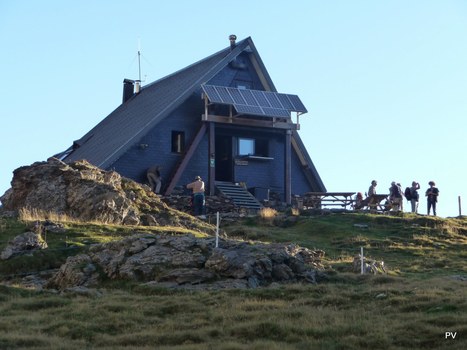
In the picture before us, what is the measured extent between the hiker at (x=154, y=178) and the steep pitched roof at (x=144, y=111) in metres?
1.49

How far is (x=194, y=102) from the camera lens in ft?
152

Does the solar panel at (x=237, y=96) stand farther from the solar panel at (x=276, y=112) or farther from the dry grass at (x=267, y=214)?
the dry grass at (x=267, y=214)

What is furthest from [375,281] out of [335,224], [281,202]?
[281,202]

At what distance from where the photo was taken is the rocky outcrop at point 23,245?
24641 millimetres

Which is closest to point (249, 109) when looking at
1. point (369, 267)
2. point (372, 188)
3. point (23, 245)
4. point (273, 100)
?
point (273, 100)

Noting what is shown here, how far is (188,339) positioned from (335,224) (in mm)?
21818

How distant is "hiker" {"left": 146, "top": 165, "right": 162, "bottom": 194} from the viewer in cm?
4312

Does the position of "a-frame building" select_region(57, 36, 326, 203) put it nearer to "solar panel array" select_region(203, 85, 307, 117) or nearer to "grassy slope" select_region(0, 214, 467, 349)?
"solar panel array" select_region(203, 85, 307, 117)

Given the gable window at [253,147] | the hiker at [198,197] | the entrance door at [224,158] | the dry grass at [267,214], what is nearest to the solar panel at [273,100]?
the gable window at [253,147]

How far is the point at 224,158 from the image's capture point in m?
47.5

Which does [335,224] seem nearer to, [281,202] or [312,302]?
[281,202]

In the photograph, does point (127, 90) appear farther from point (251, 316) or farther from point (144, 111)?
point (251, 316)

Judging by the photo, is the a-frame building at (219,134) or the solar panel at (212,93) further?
the solar panel at (212,93)

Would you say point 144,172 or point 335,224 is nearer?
point 335,224
